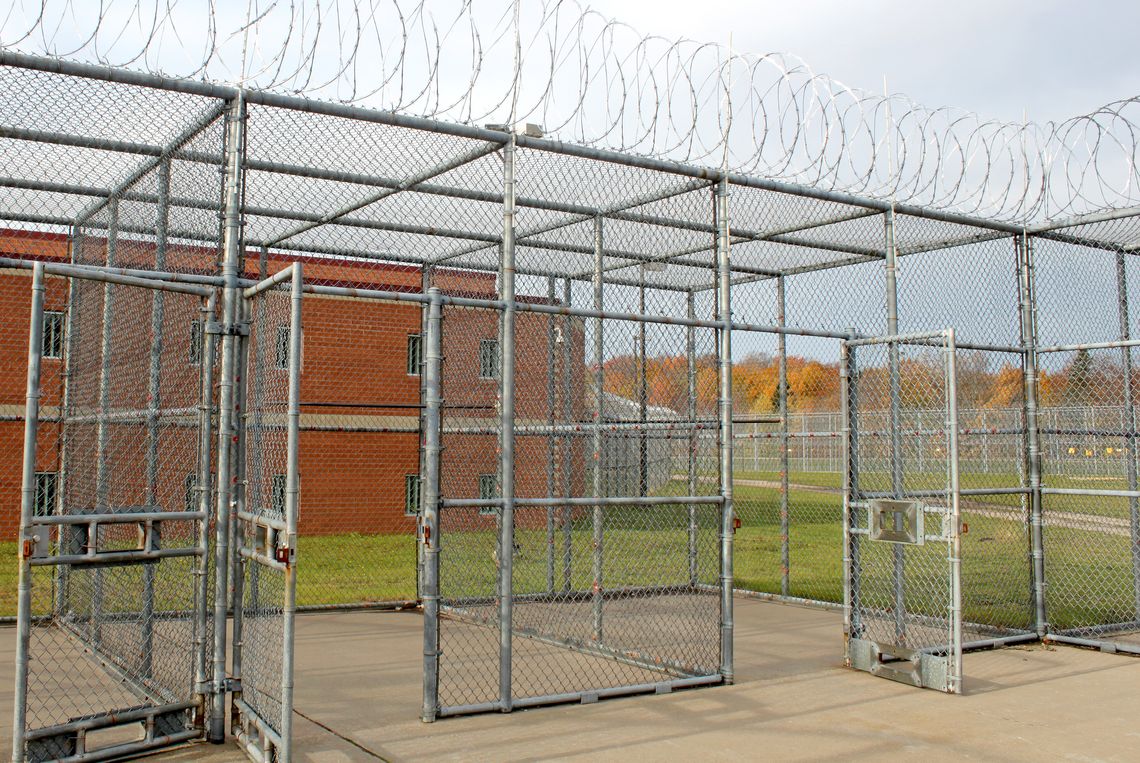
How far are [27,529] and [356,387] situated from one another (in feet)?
40.3

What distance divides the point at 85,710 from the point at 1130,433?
8.99 m

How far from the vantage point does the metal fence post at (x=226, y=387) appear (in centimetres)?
569

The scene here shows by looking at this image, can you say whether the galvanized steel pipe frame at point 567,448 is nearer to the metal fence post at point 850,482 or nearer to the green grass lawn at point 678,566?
the green grass lawn at point 678,566

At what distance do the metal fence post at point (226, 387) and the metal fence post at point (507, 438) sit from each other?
68.2 inches

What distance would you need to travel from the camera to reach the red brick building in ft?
26.8

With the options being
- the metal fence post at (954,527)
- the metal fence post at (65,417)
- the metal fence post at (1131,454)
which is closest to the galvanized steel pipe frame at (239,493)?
the metal fence post at (65,417)

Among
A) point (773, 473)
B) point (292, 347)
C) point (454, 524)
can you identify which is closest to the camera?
point (292, 347)

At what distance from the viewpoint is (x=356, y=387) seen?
1694 centimetres

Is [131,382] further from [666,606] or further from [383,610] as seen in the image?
[666,606]

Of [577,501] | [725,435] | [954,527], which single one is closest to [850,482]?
[954,527]

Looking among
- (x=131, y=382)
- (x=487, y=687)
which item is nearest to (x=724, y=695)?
(x=487, y=687)

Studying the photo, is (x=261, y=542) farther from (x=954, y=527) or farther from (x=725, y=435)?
(x=954, y=527)

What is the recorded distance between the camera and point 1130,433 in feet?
29.2

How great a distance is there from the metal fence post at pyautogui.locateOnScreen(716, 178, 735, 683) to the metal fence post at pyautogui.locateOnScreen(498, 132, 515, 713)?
70.3 inches
